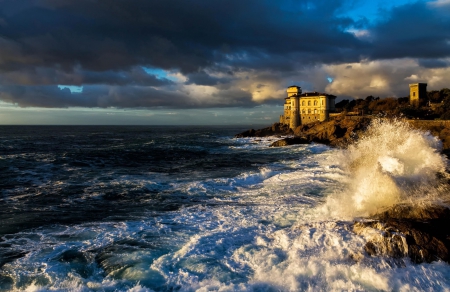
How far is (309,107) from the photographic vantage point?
83125 millimetres

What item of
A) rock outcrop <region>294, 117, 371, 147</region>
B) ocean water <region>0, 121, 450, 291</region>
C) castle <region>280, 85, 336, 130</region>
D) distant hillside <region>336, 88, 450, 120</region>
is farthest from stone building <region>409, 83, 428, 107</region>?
ocean water <region>0, 121, 450, 291</region>

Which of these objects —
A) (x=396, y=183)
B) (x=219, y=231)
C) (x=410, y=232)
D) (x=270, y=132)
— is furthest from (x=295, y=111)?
(x=410, y=232)

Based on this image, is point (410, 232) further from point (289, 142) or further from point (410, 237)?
point (289, 142)

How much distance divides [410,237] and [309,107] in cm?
7644

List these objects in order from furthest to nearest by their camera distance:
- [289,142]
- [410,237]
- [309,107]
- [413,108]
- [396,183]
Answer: [309,107], [413,108], [289,142], [396,183], [410,237]

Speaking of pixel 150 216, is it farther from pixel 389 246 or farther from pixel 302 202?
pixel 389 246

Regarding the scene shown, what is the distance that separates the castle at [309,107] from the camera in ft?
265

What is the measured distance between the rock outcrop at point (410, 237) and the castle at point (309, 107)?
235 ft

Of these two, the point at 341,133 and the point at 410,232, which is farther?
the point at 341,133

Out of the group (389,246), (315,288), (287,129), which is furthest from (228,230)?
(287,129)

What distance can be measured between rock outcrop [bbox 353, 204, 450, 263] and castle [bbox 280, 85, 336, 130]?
71.7 meters

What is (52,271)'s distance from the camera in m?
9.50

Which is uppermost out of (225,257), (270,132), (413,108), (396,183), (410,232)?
(413,108)

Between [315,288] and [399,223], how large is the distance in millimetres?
3675
